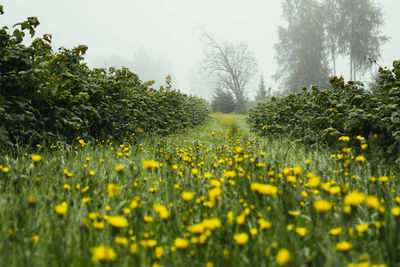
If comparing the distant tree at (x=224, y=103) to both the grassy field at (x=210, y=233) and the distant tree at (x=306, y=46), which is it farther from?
the grassy field at (x=210, y=233)

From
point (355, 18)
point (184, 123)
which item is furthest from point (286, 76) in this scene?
point (184, 123)

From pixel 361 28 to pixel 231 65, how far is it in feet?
45.8

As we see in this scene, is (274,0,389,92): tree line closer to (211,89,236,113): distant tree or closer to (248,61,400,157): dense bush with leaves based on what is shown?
(211,89,236,113): distant tree

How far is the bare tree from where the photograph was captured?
26.2 m

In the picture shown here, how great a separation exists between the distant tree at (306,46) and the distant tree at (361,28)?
2208mm

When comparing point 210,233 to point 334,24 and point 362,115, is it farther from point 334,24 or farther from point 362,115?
point 334,24

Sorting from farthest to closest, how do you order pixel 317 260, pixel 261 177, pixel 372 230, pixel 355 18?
pixel 355 18
pixel 261 177
pixel 372 230
pixel 317 260

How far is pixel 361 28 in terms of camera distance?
23.5 meters

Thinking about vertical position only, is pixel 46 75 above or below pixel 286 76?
below

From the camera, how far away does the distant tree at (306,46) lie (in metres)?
24.7

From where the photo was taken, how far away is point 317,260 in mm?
952

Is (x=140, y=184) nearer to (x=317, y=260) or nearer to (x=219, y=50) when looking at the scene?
(x=317, y=260)

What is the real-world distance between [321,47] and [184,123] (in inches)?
938

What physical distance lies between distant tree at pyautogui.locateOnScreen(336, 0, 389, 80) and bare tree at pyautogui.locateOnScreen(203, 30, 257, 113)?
33.3 feet
